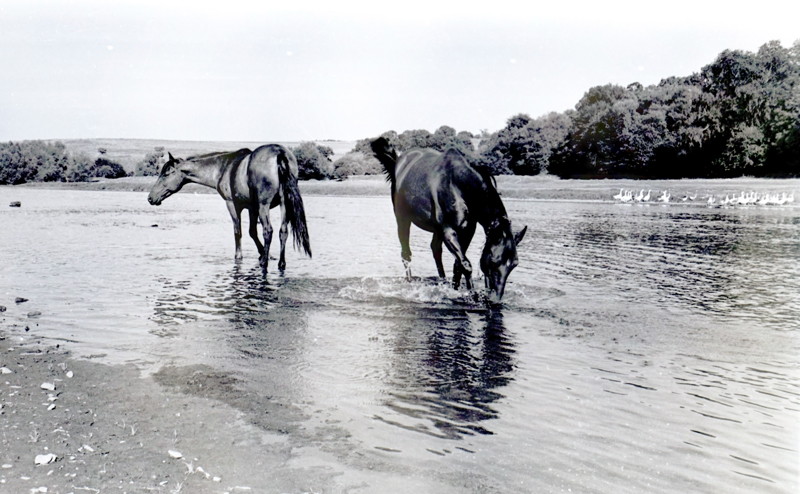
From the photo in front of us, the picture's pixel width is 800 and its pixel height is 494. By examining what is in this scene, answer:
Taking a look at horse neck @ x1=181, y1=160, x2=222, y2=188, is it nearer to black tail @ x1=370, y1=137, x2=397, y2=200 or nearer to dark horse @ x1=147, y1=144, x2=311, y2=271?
dark horse @ x1=147, y1=144, x2=311, y2=271

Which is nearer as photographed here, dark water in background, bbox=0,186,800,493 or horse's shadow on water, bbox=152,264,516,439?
dark water in background, bbox=0,186,800,493

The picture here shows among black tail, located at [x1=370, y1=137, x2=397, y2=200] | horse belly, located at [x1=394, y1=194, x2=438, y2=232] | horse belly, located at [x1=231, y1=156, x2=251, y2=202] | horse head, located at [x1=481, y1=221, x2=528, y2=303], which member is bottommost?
horse head, located at [x1=481, y1=221, x2=528, y2=303]

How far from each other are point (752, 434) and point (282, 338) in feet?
15.4

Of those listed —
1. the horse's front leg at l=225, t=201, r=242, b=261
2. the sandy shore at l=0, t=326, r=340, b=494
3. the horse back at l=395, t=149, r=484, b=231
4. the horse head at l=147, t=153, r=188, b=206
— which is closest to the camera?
the sandy shore at l=0, t=326, r=340, b=494

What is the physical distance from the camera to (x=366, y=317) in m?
8.17

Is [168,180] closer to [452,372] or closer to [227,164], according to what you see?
[227,164]

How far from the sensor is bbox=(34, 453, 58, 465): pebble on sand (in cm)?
386

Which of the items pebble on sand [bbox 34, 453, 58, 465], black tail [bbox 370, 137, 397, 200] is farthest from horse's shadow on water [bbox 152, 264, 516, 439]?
pebble on sand [bbox 34, 453, 58, 465]

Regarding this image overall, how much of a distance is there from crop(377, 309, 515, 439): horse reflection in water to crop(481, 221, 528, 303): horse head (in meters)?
0.61

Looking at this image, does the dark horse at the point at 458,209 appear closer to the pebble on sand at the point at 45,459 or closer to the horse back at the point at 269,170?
the horse back at the point at 269,170

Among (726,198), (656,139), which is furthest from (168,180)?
(656,139)

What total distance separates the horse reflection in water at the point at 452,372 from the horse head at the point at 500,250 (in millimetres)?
610

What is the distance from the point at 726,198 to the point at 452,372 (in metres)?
37.4

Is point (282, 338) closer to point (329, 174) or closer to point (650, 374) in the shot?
point (650, 374)
